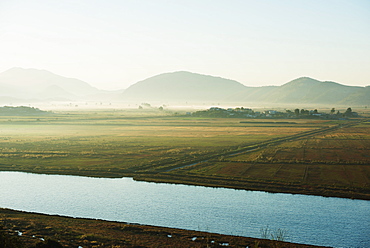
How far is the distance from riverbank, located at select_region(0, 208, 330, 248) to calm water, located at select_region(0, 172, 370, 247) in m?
1.55

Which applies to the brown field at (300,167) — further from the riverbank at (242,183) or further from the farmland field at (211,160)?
the riverbank at (242,183)

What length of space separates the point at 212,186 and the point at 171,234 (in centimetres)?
1342

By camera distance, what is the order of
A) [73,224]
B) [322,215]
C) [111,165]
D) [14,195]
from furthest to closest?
1. [111,165]
2. [14,195]
3. [322,215]
4. [73,224]

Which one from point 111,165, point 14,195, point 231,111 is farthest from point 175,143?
point 231,111

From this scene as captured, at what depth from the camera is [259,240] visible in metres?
23.1

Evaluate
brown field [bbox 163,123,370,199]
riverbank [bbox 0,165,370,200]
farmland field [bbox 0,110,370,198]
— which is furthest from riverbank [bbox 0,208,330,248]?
brown field [bbox 163,123,370,199]

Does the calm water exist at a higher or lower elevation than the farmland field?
lower

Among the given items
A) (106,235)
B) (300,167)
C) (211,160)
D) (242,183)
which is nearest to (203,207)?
(242,183)

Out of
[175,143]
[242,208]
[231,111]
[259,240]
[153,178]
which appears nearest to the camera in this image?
[259,240]

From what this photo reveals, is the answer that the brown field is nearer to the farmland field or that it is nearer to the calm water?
the farmland field

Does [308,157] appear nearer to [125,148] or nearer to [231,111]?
[125,148]

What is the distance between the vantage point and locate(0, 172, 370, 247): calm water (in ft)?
83.1

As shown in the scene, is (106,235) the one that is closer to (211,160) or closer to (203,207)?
(203,207)

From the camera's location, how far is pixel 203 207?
99.3ft
